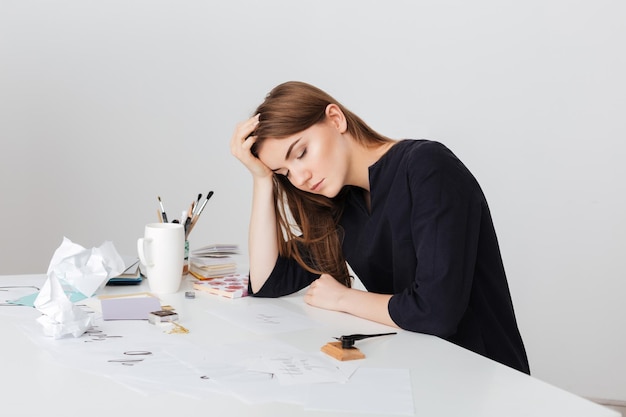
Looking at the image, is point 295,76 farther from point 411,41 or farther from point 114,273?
point 114,273

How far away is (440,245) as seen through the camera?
48.4 inches

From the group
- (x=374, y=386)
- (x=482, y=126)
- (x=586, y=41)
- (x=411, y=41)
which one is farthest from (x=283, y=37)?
(x=374, y=386)

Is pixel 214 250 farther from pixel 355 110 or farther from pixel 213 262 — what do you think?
pixel 355 110

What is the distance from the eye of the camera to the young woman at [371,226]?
124 centimetres

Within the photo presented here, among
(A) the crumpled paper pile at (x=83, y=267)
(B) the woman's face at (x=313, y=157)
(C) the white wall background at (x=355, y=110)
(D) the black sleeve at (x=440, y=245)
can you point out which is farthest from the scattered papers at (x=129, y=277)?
(C) the white wall background at (x=355, y=110)

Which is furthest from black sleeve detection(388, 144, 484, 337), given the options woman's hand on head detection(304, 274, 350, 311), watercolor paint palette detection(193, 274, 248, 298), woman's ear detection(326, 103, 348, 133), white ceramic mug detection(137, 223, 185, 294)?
white ceramic mug detection(137, 223, 185, 294)

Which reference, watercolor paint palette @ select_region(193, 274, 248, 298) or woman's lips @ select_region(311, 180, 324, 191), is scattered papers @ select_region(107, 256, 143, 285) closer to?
watercolor paint palette @ select_region(193, 274, 248, 298)

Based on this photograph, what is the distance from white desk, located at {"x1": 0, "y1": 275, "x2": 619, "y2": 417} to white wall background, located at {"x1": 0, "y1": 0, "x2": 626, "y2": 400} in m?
1.80

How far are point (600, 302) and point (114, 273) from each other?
2.08 metres

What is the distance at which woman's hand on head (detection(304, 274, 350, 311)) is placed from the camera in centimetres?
134

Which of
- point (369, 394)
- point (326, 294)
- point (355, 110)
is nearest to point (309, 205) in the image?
point (326, 294)

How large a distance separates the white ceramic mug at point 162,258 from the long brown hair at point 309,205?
0.26 m

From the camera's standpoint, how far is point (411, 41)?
2.83 meters

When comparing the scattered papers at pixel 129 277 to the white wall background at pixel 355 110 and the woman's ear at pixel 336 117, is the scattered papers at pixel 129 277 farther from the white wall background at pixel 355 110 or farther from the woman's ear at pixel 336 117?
the white wall background at pixel 355 110
